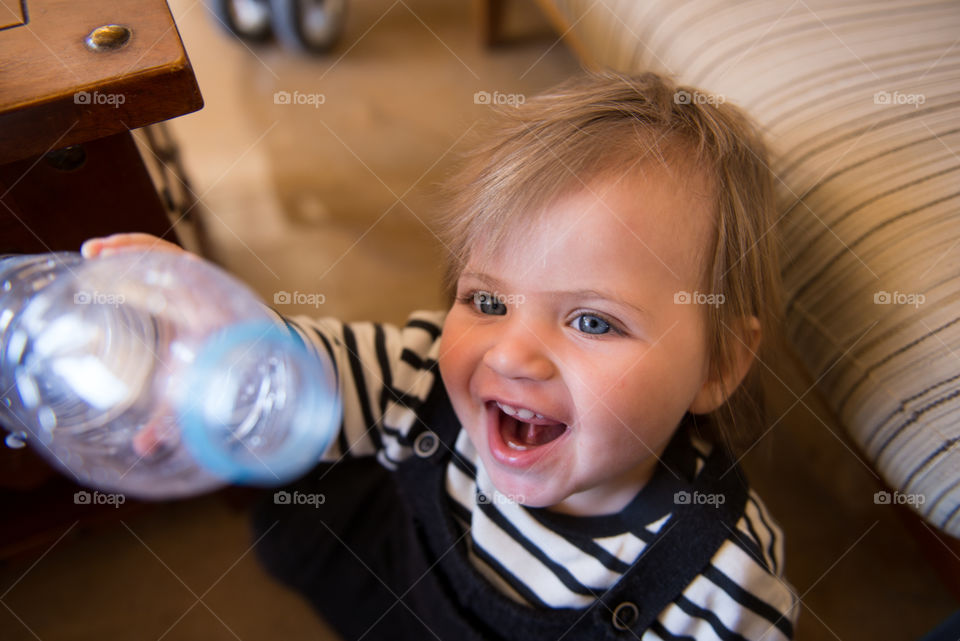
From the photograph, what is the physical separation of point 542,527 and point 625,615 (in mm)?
111

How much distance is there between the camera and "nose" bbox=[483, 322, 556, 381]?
0.57 meters

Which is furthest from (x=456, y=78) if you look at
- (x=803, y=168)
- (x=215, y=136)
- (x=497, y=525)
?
(x=497, y=525)

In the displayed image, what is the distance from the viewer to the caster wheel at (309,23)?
150cm

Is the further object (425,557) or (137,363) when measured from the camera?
(425,557)

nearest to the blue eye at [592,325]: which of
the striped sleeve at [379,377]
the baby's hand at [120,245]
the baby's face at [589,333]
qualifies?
the baby's face at [589,333]

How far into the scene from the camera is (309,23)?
1545mm

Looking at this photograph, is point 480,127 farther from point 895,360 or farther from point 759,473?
point 759,473

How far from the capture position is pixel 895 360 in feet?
2.06

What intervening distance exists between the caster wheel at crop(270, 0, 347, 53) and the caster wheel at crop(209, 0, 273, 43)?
0.03 meters

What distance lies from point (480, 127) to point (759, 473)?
65 centimetres

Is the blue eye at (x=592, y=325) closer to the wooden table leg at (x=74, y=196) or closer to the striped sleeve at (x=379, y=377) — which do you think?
the striped sleeve at (x=379, y=377)

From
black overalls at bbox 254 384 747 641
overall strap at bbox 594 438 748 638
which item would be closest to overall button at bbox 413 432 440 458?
black overalls at bbox 254 384 747 641

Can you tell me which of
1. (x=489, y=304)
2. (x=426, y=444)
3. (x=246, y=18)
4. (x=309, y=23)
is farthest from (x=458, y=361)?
(x=246, y=18)

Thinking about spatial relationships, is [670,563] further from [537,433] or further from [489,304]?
[489,304]
